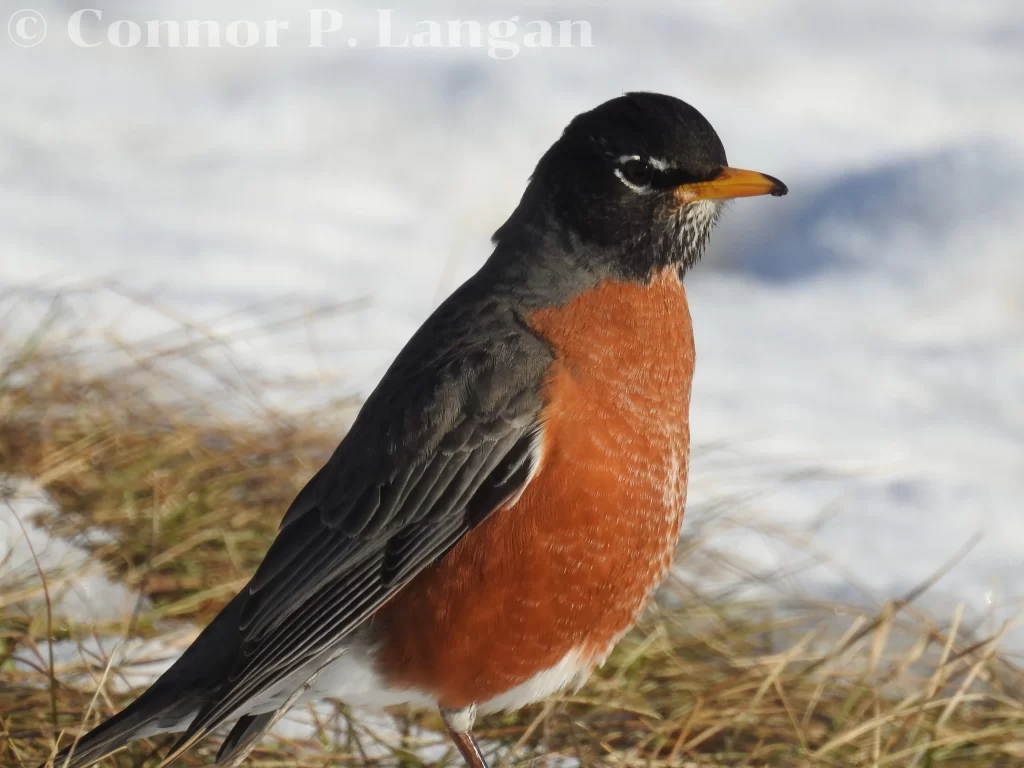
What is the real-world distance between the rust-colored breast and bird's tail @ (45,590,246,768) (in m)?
0.41

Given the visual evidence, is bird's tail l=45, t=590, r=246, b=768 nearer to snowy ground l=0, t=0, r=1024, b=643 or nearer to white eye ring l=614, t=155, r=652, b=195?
white eye ring l=614, t=155, r=652, b=195

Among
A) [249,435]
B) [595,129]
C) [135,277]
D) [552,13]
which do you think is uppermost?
[552,13]

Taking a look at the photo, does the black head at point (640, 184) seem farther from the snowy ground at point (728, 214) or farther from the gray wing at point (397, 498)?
the snowy ground at point (728, 214)

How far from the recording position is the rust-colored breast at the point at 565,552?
10.5ft

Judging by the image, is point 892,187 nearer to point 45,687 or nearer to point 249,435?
point 249,435

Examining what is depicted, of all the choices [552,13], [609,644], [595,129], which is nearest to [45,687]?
[609,644]

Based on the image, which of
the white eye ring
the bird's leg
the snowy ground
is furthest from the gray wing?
the snowy ground

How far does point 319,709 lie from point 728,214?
15.6 ft

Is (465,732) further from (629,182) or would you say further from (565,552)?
(629,182)

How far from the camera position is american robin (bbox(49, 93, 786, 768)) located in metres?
3.20

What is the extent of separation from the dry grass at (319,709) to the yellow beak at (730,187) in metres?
1.38

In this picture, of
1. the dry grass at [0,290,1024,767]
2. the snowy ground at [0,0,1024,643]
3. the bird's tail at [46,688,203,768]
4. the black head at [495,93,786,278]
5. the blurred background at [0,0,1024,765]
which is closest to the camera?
the bird's tail at [46,688,203,768]

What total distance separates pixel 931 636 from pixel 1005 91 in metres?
6.25

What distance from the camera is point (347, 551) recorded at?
10.9 feet
